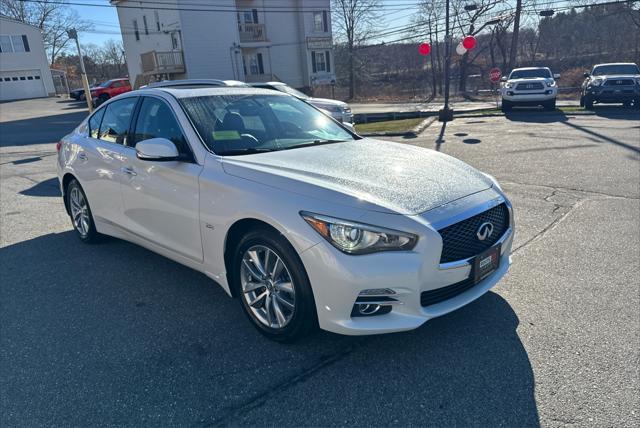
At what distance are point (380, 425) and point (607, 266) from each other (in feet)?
9.54

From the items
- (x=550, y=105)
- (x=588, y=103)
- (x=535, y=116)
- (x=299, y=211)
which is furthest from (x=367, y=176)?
(x=588, y=103)

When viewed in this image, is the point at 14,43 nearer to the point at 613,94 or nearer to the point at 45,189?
the point at 45,189

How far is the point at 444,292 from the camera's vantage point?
2889 mm

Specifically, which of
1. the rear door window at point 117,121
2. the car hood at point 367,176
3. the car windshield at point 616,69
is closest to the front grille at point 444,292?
the car hood at point 367,176

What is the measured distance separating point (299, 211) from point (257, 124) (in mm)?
1503

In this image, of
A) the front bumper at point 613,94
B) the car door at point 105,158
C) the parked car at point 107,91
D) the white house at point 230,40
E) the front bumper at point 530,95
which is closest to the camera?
the car door at point 105,158

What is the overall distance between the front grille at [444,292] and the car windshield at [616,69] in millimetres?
19243

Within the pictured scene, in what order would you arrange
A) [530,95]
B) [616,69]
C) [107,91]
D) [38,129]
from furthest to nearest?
[107,91]
[38,129]
[616,69]
[530,95]

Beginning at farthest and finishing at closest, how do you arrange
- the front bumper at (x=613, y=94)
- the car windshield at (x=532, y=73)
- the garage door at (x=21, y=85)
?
the garage door at (x=21, y=85)
the car windshield at (x=532, y=73)
the front bumper at (x=613, y=94)

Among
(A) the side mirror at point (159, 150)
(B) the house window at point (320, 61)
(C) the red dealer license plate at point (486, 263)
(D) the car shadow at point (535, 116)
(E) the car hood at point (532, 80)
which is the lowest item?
(D) the car shadow at point (535, 116)

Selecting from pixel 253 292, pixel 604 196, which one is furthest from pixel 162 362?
pixel 604 196

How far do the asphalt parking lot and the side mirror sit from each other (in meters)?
1.22

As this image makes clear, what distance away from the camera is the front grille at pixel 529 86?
674 inches

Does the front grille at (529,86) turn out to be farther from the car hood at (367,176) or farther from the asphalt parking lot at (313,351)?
the car hood at (367,176)
